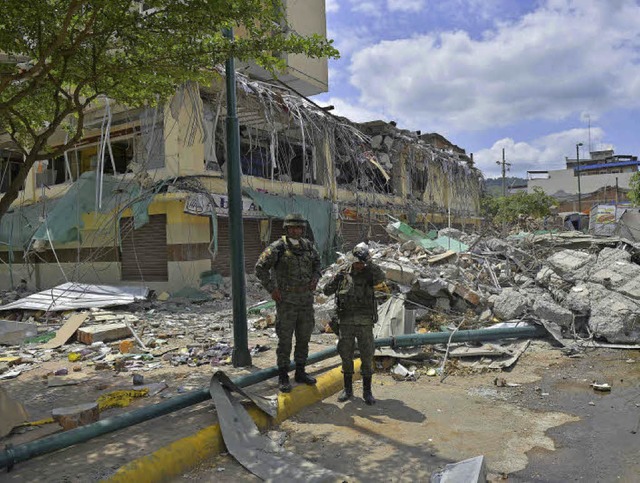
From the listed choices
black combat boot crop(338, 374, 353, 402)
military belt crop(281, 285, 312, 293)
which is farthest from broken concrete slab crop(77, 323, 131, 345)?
black combat boot crop(338, 374, 353, 402)

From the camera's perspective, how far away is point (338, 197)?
51.8ft

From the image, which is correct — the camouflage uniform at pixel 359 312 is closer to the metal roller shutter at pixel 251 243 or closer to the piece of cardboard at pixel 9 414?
the piece of cardboard at pixel 9 414

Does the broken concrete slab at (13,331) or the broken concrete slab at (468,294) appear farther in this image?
the broken concrete slab at (468,294)

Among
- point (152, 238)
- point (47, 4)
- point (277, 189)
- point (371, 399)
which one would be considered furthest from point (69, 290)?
point (371, 399)

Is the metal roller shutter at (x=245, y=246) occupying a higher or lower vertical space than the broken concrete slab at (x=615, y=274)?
higher

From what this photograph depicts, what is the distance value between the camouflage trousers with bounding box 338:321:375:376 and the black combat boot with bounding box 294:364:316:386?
1.29 feet

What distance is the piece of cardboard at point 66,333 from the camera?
7499mm

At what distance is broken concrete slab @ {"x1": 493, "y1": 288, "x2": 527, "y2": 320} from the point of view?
25.8 ft

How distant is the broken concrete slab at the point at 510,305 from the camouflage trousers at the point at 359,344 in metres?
3.91

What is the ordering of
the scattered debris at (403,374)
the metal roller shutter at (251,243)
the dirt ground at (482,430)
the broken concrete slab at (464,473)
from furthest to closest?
the metal roller shutter at (251,243) → the scattered debris at (403,374) → the dirt ground at (482,430) → the broken concrete slab at (464,473)

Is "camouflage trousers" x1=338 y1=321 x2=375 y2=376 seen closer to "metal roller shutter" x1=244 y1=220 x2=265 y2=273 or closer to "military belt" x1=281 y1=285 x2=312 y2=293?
"military belt" x1=281 y1=285 x2=312 y2=293

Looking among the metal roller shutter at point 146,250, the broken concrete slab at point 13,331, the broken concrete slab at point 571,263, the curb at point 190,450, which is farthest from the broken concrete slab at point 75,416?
the broken concrete slab at point 571,263

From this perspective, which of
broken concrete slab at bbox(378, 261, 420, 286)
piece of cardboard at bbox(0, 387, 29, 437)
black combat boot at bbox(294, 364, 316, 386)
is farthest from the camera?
broken concrete slab at bbox(378, 261, 420, 286)

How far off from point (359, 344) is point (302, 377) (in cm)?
71
